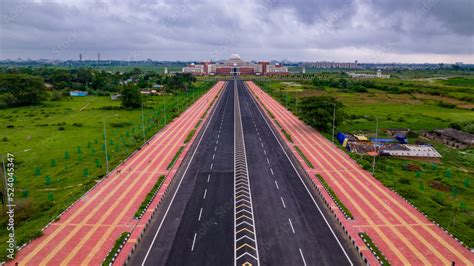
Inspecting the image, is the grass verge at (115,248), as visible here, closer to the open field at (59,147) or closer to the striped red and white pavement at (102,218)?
the striped red and white pavement at (102,218)

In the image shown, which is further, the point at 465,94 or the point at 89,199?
the point at 465,94

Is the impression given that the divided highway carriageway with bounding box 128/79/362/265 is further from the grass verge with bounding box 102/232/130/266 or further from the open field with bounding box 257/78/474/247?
the open field with bounding box 257/78/474/247

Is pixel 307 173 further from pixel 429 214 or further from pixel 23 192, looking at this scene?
pixel 23 192

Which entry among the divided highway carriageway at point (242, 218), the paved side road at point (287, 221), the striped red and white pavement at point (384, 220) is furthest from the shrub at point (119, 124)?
the striped red and white pavement at point (384, 220)

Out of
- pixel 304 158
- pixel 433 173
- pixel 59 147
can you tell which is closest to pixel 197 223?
pixel 304 158

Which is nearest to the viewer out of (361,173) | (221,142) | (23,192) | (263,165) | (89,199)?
(89,199)

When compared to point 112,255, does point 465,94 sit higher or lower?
higher

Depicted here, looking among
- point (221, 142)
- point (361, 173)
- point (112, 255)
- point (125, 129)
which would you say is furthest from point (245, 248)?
point (125, 129)
